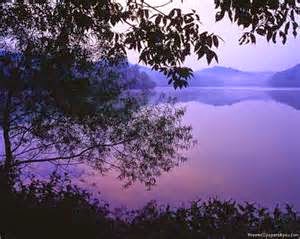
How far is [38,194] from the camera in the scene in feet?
34.3

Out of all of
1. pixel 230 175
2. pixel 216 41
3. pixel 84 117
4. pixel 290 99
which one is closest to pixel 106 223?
pixel 84 117

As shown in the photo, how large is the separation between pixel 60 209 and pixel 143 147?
564 centimetres

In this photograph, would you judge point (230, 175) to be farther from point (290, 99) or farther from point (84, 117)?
point (290, 99)

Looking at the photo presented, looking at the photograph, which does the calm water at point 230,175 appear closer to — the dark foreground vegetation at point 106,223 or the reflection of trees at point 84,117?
the reflection of trees at point 84,117

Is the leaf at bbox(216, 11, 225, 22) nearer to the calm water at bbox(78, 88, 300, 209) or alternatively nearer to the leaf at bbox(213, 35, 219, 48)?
the leaf at bbox(213, 35, 219, 48)

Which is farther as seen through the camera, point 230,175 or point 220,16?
point 230,175

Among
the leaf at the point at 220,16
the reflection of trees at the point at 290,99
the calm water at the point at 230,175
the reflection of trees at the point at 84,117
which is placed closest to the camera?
the leaf at the point at 220,16

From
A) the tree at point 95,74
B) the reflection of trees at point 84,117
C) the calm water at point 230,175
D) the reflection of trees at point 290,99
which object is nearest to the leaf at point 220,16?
the tree at point 95,74

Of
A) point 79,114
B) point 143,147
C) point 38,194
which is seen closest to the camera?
point 38,194

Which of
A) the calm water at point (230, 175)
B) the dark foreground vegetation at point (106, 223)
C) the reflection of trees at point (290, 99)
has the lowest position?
the dark foreground vegetation at point (106, 223)

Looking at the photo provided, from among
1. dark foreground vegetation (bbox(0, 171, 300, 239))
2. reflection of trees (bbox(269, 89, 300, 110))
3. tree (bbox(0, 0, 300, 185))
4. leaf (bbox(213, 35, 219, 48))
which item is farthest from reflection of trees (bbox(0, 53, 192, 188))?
reflection of trees (bbox(269, 89, 300, 110))

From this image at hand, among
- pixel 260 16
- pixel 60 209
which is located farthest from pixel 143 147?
pixel 260 16

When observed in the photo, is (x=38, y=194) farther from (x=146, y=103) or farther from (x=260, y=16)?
(x=260, y=16)

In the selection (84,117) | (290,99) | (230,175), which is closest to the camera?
(84,117)
